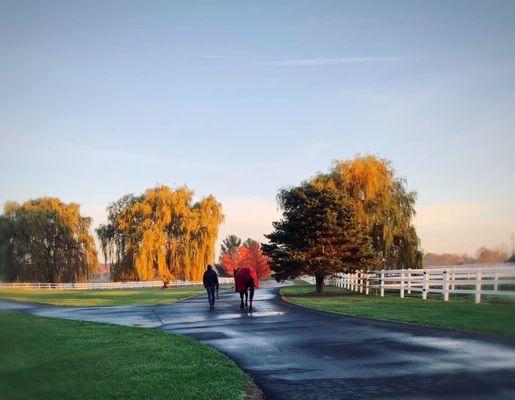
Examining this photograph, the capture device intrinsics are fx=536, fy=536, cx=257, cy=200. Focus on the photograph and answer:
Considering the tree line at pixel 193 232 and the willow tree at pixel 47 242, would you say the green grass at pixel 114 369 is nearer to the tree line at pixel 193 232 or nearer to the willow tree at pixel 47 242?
the tree line at pixel 193 232

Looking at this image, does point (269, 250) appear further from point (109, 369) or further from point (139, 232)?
point (139, 232)

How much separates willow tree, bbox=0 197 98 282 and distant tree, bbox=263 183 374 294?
2867 centimetres

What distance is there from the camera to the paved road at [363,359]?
6.41 m

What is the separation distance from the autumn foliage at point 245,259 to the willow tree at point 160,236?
192 ft

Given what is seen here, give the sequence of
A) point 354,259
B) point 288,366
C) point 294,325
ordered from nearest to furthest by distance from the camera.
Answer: point 288,366 < point 294,325 < point 354,259

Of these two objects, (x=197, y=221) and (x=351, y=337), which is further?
(x=197, y=221)

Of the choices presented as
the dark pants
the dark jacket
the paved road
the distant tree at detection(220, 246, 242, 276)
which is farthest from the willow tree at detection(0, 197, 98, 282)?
the distant tree at detection(220, 246, 242, 276)

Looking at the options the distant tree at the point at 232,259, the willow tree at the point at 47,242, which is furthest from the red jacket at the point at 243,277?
the distant tree at the point at 232,259

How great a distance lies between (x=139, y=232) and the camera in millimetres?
53000

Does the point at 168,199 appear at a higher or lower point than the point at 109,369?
higher

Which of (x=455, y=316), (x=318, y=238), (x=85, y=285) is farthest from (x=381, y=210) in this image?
(x=85, y=285)

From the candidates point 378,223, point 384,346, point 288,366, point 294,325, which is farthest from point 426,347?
point 378,223

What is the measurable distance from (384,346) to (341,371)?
8.21ft

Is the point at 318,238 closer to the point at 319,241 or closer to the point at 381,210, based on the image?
the point at 319,241
